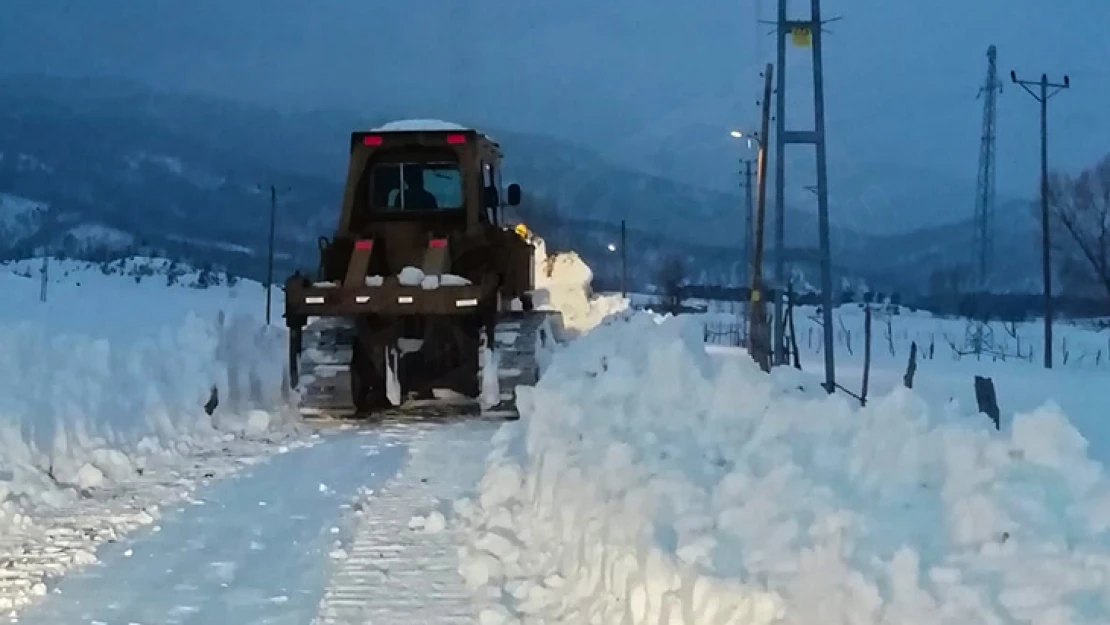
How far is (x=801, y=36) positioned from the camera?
24984 mm

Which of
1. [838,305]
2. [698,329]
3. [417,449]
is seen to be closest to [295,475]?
[417,449]

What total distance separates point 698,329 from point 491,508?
5.44 m

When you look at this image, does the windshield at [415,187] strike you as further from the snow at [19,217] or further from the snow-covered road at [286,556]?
the snow at [19,217]

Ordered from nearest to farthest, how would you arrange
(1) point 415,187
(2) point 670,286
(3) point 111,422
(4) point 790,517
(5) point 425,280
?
(4) point 790,517 → (3) point 111,422 → (5) point 425,280 → (1) point 415,187 → (2) point 670,286

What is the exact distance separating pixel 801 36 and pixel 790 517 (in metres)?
21.0

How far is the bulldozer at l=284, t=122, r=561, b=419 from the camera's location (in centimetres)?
1402

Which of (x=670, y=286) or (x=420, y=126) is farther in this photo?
(x=670, y=286)

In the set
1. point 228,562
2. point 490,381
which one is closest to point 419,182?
point 490,381

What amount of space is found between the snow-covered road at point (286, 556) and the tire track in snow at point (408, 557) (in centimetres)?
1

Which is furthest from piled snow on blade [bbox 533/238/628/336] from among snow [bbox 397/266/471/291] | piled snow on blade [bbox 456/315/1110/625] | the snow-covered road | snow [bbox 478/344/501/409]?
piled snow on blade [bbox 456/315/1110/625]

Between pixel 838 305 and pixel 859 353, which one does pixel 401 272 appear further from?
pixel 838 305

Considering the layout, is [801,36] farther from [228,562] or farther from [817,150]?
[228,562]

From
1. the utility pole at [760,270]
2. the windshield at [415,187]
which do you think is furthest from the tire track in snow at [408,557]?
the utility pole at [760,270]

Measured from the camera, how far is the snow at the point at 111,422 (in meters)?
8.24
